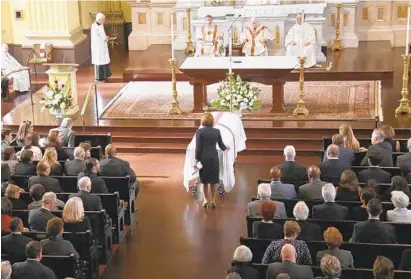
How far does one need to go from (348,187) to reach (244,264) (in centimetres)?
224

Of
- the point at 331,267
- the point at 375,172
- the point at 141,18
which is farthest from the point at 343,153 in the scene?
the point at 141,18

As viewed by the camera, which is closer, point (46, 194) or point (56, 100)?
point (46, 194)

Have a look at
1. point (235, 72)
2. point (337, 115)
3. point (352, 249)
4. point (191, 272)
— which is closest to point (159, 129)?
point (235, 72)

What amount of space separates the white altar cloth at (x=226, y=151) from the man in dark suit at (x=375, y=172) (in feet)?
8.06

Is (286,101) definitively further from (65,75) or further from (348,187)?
(348,187)

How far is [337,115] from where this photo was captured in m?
14.2

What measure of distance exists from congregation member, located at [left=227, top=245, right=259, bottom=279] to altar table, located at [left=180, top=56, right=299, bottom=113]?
309 inches

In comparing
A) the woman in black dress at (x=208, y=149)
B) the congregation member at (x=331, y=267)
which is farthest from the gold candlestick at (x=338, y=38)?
the congregation member at (x=331, y=267)

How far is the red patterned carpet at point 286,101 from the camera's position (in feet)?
47.0

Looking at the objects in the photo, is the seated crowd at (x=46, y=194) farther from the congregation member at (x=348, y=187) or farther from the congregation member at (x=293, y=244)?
the congregation member at (x=348, y=187)

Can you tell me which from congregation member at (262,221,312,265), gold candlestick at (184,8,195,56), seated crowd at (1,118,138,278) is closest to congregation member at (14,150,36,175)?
seated crowd at (1,118,138,278)

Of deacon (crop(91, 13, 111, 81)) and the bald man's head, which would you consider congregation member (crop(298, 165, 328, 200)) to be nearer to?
the bald man's head

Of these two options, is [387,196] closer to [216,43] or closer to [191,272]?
[191,272]

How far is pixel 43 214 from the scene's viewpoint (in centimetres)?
798
